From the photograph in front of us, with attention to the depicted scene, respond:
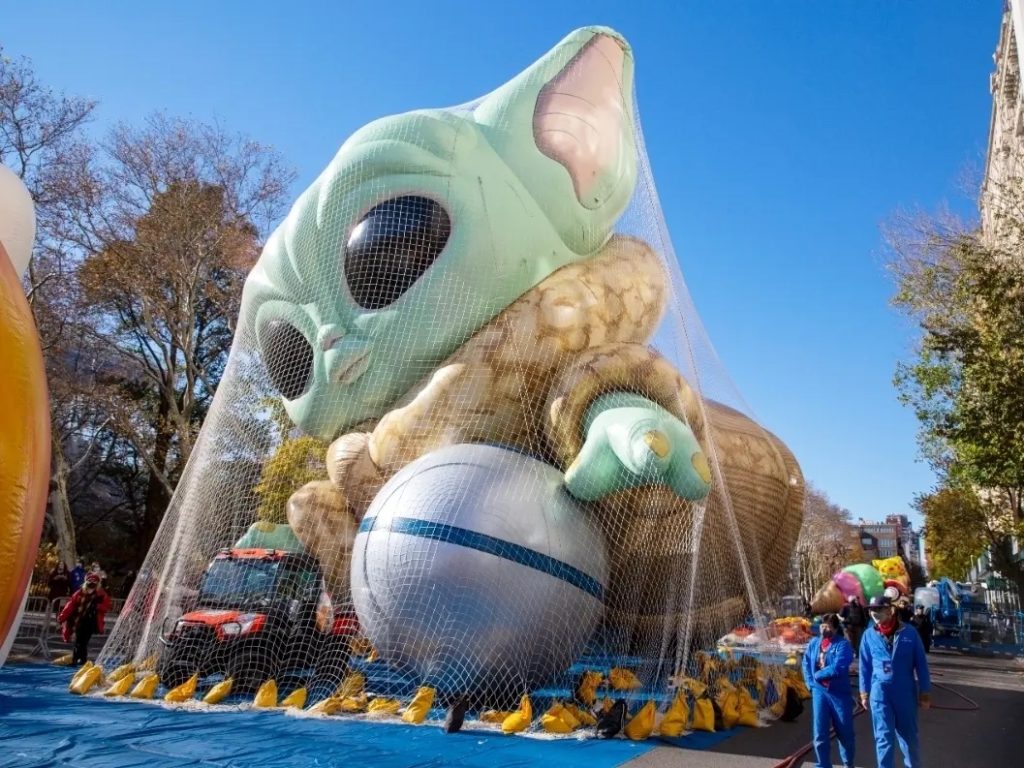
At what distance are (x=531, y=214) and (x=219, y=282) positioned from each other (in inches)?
653

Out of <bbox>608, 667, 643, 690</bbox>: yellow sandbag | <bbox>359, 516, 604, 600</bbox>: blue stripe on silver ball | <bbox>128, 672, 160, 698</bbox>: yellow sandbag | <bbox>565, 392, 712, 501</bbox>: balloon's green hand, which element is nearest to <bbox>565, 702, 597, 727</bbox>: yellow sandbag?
<bbox>359, 516, 604, 600</bbox>: blue stripe on silver ball

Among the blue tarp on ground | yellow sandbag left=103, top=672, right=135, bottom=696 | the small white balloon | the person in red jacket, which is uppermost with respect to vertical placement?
the small white balloon

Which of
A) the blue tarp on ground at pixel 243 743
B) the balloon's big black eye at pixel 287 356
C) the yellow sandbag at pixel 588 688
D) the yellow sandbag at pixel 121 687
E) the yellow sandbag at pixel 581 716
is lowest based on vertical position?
the blue tarp on ground at pixel 243 743

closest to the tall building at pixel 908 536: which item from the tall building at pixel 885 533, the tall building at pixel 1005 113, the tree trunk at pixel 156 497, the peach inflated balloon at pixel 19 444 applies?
the tall building at pixel 885 533

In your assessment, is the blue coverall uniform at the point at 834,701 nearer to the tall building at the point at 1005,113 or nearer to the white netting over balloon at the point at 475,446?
the white netting over balloon at the point at 475,446

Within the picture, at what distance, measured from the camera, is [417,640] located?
6.47 m

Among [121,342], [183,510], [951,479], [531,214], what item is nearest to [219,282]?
[121,342]

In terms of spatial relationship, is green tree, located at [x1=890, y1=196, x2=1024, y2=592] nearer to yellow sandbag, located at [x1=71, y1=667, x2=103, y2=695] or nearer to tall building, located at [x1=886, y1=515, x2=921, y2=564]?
yellow sandbag, located at [x1=71, y1=667, x2=103, y2=695]

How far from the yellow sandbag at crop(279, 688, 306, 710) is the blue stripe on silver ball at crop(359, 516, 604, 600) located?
1.88 m

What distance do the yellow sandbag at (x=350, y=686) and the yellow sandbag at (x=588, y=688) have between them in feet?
6.50

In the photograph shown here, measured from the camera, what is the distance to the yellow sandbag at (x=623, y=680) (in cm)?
786

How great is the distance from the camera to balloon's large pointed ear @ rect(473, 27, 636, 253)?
8.37 metres

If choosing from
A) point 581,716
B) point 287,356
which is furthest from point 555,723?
point 287,356

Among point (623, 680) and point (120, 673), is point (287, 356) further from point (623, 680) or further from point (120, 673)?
point (623, 680)
